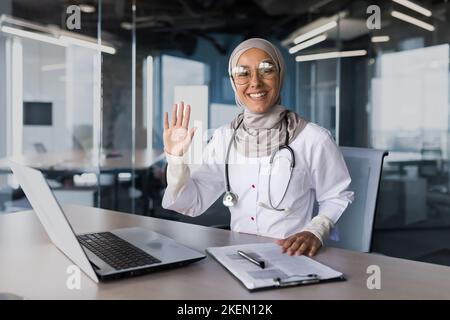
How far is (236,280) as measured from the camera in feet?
2.91

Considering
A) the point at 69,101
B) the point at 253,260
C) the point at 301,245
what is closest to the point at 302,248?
the point at 301,245

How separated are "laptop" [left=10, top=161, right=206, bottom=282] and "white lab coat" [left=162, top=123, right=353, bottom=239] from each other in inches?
12.3

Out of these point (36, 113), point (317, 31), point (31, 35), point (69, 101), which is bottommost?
point (36, 113)

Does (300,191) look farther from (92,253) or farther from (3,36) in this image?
(3,36)

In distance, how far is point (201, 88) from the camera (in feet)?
16.5

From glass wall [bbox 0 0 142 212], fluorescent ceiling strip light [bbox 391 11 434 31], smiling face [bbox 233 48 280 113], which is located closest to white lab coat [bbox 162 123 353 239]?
smiling face [bbox 233 48 280 113]

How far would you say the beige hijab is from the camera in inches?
58.1

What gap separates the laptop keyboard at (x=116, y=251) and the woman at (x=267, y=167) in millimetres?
297

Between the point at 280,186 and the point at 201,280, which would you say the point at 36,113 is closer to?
the point at 280,186

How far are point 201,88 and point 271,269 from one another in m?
4.24

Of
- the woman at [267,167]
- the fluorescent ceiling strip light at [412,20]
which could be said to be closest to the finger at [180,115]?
the woman at [267,167]

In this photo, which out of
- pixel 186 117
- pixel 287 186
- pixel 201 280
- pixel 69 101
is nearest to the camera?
pixel 201 280

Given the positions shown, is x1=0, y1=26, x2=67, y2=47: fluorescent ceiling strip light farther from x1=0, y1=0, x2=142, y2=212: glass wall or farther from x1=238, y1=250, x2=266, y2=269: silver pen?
x1=238, y1=250, x2=266, y2=269: silver pen

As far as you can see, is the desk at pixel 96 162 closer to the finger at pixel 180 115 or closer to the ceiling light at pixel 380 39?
the ceiling light at pixel 380 39
